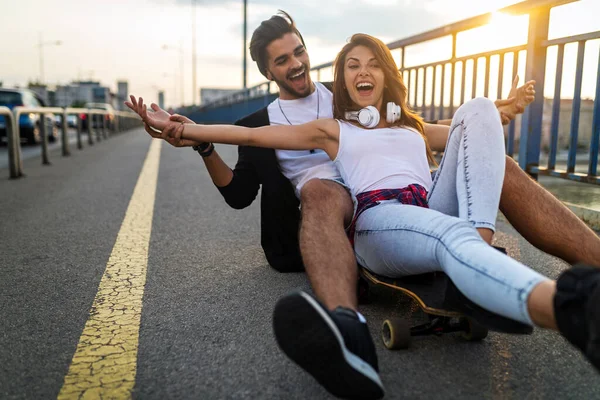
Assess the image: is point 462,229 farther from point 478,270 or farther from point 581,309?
point 581,309

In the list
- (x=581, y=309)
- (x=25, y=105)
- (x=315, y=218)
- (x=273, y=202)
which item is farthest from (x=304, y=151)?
(x=25, y=105)

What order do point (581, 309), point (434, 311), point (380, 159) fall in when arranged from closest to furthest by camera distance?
point (581, 309) → point (434, 311) → point (380, 159)

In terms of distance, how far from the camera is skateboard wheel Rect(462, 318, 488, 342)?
78.4 inches

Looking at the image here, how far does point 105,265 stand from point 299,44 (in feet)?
5.50

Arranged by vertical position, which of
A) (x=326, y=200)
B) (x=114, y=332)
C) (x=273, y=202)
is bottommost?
(x=114, y=332)

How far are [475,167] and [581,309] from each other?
840 millimetres

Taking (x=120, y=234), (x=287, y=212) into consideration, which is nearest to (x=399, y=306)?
(x=287, y=212)

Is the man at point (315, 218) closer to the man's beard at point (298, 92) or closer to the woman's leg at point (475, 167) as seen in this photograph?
the man's beard at point (298, 92)

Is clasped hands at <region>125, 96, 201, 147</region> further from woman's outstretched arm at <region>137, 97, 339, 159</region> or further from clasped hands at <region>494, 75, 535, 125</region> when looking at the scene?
clasped hands at <region>494, 75, 535, 125</region>

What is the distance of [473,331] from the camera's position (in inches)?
78.7

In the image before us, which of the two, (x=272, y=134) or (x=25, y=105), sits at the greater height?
(x=25, y=105)

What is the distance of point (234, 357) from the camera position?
1906 millimetres

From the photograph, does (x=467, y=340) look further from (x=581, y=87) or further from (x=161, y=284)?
(x=581, y=87)

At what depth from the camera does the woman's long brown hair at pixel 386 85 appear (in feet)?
8.73
